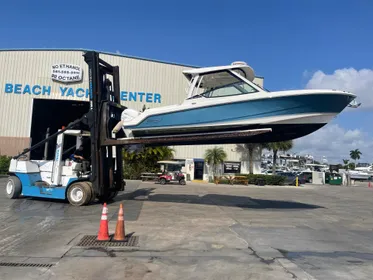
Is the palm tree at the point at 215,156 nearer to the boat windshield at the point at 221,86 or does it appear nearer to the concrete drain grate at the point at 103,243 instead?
the boat windshield at the point at 221,86

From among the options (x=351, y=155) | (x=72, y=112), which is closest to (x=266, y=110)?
(x=72, y=112)

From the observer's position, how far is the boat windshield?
1057cm

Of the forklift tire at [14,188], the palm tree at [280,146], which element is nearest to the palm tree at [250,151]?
the palm tree at [280,146]

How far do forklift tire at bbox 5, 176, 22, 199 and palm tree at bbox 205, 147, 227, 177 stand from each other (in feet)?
82.2

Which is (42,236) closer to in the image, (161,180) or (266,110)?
(266,110)

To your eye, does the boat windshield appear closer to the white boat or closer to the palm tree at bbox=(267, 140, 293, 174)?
the white boat

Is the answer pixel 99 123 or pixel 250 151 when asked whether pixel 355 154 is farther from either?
pixel 99 123

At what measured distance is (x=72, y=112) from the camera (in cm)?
1791

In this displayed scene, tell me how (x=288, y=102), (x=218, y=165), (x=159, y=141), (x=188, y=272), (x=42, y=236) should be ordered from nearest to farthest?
(x=188, y=272) → (x=42, y=236) → (x=288, y=102) → (x=159, y=141) → (x=218, y=165)

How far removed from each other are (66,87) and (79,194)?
27633 millimetres

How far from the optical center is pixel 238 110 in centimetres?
1052

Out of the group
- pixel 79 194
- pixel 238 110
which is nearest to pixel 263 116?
pixel 238 110

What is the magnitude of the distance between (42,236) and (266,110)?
22.4 ft

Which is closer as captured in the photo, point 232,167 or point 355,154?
point 232,167
